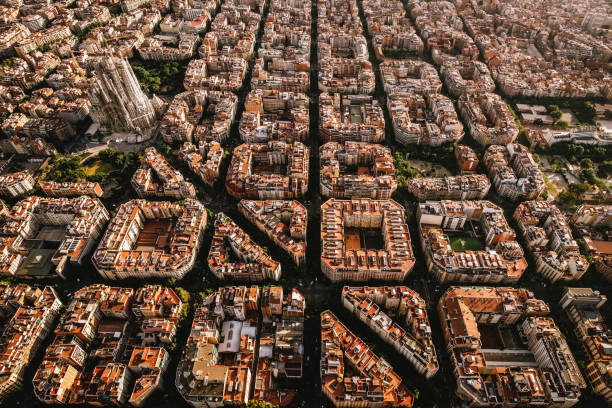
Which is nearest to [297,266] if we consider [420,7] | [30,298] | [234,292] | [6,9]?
[234,292]

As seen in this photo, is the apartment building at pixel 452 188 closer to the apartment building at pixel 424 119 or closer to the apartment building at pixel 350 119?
the apartment building at pixel 424 119

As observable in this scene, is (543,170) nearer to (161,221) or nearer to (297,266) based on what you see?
(297,266)

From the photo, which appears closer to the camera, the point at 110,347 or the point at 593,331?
the point at 593,331

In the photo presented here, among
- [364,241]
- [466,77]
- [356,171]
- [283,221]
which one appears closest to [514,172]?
[356,171]

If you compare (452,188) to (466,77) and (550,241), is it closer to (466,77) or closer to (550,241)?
(550,241)

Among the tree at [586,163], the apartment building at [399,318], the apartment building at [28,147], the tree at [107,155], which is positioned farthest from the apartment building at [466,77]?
the apartment building at [28,147]

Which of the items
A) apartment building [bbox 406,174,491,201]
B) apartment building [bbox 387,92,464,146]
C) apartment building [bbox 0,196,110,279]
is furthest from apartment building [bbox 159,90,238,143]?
apartment building [bbox 406,174,491,201]

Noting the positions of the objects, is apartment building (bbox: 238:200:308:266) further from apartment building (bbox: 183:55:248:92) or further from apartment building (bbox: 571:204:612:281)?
apartment building (bbox: 571:204:612:281)
